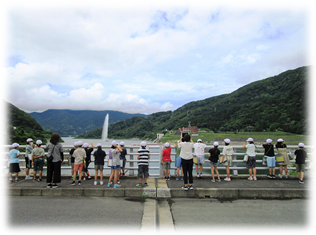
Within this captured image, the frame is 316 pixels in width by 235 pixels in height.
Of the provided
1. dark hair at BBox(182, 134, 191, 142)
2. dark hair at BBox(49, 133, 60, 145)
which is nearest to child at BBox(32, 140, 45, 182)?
dark hair at BBox(49, 133, 60, 145)

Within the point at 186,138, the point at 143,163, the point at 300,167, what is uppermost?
the point at 186,138

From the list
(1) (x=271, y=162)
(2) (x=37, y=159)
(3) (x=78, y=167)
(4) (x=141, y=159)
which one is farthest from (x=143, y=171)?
(1) (x=271, y=162)

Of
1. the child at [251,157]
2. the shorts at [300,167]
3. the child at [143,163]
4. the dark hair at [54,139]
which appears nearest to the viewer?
the dark hair at [54,139]

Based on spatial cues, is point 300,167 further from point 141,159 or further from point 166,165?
point 141,159

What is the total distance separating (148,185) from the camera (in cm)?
689

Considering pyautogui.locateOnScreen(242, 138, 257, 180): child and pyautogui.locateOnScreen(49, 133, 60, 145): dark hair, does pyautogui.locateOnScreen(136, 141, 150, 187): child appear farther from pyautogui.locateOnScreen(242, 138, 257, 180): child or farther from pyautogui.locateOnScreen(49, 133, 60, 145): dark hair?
pyautogui.locateOnScreen(242, 138, 257, 180): child

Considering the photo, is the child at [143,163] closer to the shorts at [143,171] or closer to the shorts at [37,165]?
the shorts at [143,171]

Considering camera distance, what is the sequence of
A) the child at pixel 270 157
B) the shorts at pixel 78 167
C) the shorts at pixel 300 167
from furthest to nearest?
the child at pixel 270 157 < the shorts at pixel 300 167 < the shorts at pixel 78 167

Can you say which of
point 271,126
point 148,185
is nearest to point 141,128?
point 271,126

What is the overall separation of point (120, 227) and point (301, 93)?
16756cm

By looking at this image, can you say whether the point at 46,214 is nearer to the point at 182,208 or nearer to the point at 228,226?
the point at 182,208

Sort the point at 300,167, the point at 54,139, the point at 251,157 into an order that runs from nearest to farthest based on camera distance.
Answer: the point at 54,139, the point at 300,167, the point at 251,157

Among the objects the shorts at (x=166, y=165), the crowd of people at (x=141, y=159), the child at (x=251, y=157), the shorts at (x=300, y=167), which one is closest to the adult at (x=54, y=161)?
the crowd of people at (x=141, y=159)

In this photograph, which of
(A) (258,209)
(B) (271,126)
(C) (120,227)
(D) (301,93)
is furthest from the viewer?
(D) (301,93)
